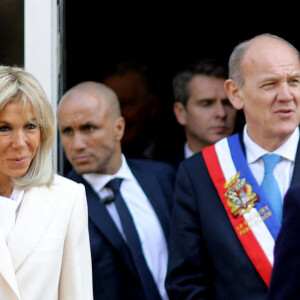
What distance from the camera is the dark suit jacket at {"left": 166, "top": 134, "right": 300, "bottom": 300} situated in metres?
2.91

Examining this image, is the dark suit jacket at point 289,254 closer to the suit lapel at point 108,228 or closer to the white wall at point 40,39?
the suit lapel at point 108,228

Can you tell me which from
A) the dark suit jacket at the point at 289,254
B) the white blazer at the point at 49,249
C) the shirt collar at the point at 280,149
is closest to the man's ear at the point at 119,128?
the shirt collar at the point at 280,149

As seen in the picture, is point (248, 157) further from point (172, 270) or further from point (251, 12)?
point (251, 12)

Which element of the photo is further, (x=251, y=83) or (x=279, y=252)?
(x=251, y=83)

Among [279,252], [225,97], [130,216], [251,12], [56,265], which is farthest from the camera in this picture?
[251,12]

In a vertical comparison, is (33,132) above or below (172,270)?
above

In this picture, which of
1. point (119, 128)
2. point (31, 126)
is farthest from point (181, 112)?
point (31, 126)

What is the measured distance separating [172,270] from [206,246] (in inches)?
7.0

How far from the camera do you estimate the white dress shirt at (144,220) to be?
3.38 metres

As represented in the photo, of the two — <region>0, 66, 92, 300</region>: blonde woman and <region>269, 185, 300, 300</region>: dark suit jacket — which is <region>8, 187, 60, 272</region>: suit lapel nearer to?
<region>0, 66, 92, 300</region>: blonde woman

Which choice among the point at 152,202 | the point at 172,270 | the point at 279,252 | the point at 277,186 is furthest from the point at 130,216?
the point at 279,252

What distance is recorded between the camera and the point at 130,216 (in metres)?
3.41

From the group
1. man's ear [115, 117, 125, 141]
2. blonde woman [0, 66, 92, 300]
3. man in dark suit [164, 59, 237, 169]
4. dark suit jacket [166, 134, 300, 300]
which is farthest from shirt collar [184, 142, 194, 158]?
blonde woman [0, 66, 92, 300]

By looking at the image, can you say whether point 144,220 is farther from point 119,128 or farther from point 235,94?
point 235,94
